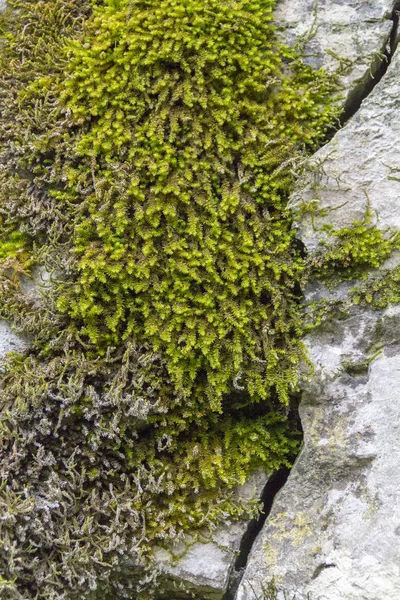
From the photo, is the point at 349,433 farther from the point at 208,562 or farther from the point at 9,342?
the point at 9,342

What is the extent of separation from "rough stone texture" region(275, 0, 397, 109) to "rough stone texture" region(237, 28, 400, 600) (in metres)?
0.08

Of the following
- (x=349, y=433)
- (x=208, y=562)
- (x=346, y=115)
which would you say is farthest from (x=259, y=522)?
(x=346, y=115)

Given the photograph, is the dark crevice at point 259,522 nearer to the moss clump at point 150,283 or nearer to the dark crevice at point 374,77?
the moss clump at point 150,283

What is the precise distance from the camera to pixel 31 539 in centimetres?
201

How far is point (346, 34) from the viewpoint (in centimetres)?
224

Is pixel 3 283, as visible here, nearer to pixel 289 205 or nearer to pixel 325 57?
pixel 289 205

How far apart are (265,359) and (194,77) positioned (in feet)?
3.97

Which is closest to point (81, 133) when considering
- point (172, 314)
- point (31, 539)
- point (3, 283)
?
point (3, 283)

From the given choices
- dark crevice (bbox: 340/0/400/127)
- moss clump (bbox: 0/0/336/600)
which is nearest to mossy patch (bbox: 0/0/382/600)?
moss clump (bbox: 0/0/336/600)

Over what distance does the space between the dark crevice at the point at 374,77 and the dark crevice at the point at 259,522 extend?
4.31 feet

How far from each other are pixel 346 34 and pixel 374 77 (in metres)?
0.22

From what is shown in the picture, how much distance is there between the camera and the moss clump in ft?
6.76

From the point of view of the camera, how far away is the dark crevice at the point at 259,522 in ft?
7.08

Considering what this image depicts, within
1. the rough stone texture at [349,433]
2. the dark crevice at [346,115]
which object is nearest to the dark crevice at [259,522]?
the dark crevice at [346,115]
